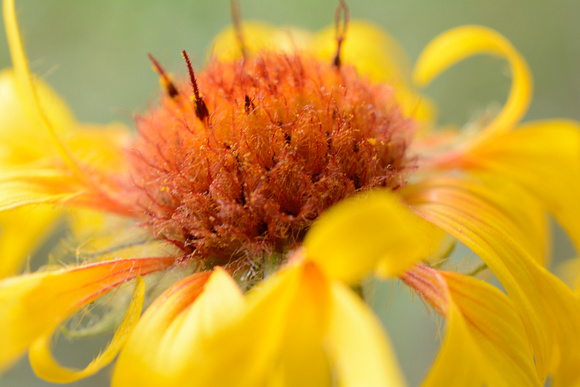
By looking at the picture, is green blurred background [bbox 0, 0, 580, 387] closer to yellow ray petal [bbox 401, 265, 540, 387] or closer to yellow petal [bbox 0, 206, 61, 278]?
yellow petal [bbox 0, 206, 61, 278]

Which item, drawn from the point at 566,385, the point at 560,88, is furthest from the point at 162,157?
the point at 560,88

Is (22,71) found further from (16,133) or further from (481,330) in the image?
(481,330)

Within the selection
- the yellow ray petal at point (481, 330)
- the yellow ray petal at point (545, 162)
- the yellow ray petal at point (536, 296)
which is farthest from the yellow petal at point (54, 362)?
the yellow ray petal at point (545, 162)

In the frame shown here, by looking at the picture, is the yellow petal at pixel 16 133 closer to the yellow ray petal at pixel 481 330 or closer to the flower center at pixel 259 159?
the flower center at pixel 259 159

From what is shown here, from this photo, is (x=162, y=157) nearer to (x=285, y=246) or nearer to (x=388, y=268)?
(x=285, y=246)

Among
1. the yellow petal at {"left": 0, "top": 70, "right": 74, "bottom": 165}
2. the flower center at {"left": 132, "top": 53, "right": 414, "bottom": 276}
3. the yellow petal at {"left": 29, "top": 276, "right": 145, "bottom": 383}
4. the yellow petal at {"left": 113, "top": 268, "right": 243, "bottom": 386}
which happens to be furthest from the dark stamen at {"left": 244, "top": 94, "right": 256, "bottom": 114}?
the yellow petal at {"left": 0, "top": 70, "right": 74, "bottom": 165}

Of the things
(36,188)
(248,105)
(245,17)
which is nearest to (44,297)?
(36,188)

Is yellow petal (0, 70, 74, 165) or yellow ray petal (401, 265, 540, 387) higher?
yellow petal (0, 70, 74, 165)
